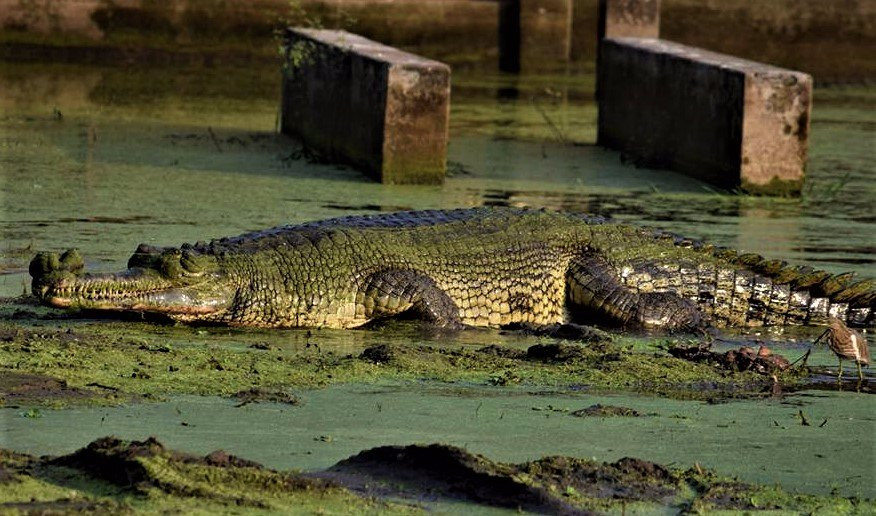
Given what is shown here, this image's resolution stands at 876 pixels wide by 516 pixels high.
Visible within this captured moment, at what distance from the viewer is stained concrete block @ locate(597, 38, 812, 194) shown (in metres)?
11.8

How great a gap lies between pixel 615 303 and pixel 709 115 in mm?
4802

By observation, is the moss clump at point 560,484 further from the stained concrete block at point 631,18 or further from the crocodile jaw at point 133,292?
the stained concrete block at point 631,18

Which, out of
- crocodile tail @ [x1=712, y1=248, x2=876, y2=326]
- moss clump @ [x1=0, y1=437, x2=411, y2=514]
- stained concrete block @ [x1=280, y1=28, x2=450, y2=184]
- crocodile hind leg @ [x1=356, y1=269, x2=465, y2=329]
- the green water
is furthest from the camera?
stained concrete block @ [x1=280, y1=28, x2=450, y2=184]

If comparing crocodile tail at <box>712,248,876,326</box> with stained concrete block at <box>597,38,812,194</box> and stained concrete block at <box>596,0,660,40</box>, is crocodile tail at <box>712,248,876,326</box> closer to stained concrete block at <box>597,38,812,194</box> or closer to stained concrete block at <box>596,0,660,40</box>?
stained concrete block at <box>597,38,812,194</box>

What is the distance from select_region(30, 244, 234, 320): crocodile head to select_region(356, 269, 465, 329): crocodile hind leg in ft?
2.13

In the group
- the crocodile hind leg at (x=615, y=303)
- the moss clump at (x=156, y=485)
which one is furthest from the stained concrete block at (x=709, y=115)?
the moss clump at (x=156, y=485)

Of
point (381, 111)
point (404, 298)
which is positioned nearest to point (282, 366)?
point (404, 298)

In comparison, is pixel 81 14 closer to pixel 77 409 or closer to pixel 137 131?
pixel 137 131

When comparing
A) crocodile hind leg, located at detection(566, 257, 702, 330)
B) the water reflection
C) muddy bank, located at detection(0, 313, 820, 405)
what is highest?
muddy bank, located at detection(0, 313, 820, 405)

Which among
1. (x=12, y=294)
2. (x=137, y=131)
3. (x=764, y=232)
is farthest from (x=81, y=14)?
(x=12, y=294)

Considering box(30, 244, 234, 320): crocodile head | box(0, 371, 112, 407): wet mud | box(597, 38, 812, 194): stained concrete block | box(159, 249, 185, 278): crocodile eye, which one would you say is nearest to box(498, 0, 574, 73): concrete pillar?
box(597, 38, 812, 194): stained concrete block

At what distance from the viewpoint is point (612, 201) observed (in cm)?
1166

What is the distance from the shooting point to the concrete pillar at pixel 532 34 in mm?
21547

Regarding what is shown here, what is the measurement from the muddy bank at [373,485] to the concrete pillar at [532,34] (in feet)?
56.0
